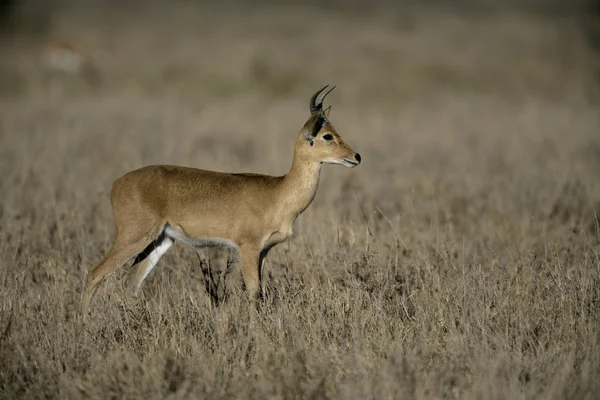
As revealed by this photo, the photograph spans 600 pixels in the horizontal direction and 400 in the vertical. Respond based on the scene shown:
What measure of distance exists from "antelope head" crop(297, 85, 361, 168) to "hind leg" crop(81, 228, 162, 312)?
1798mm

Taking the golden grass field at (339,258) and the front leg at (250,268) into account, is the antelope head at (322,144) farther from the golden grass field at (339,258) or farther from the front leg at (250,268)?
the front leg at (250,268)

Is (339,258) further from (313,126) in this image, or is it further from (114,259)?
(114,259)

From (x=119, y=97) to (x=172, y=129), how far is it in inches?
321

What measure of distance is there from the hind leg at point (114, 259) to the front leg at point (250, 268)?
926 millimetres

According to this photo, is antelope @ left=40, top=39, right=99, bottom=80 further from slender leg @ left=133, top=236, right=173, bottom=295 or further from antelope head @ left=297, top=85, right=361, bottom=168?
antelope head @ left=297, top=85, right=361, bottom=168

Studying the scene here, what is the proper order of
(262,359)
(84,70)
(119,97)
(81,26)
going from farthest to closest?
(81,26), (84,70), (119,97), (262,359)

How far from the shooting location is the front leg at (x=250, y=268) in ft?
25.3

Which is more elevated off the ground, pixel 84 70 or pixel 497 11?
pixel 497 11

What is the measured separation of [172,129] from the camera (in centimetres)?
1984

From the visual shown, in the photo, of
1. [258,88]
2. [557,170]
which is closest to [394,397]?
[557,170]

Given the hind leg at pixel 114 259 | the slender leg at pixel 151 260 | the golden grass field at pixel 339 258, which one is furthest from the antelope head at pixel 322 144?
the hind leg at pixel 114 259

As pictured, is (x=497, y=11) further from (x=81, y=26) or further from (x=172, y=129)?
(x=172, y=129)

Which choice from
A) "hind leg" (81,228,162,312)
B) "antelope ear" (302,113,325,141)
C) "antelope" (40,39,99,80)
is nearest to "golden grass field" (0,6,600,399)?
"hind leg" (81,228,162,312)

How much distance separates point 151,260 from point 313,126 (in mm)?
2104
